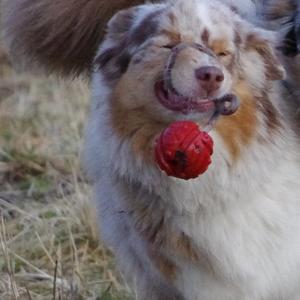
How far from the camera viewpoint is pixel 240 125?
117 inches

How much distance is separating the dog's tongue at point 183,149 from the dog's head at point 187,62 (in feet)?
0.18

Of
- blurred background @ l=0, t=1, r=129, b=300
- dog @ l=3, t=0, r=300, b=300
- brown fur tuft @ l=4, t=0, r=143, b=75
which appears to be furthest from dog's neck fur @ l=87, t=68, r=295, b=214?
blurred background @ l=0, t=1, r=129, b=300

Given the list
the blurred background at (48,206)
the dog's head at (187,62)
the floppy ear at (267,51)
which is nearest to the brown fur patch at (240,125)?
the dog's head at (187,62)

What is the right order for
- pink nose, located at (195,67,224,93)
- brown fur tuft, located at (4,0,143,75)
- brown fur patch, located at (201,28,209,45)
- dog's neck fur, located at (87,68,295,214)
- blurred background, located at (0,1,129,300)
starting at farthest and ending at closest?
blurred background, located at (0,1,129,300)
brown fur tuft, located at (4,0,143,75)
dog's neck fur, located at (87,68,295,214)
brown fur patch, located at (201,28,209,45)
pink nose, located at (195,67,224,93)

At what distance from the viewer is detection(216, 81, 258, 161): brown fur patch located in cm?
294

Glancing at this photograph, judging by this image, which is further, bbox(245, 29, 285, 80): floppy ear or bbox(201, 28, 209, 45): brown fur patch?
bbox(245, 29, 285, 80): floppy ear

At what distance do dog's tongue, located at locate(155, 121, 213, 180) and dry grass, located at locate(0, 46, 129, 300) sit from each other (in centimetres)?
99

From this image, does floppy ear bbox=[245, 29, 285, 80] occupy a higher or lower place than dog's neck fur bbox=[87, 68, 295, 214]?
higher

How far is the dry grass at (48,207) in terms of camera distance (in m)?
4.14

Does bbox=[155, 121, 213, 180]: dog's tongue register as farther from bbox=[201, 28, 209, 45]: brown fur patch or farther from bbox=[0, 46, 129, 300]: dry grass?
bbox=[0, 46, 129, 300]: dry grass

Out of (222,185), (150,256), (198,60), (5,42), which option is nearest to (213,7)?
(198,60)

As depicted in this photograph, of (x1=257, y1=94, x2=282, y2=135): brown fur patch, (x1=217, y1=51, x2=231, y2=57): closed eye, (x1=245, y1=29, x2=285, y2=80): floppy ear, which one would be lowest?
(x1=257, y1=94, x2=282, y2=135): brown fur patch

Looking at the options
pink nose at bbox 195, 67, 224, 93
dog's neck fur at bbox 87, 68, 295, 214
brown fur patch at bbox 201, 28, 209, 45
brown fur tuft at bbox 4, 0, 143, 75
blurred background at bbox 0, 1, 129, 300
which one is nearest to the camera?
pink nose at bbox 195, 67, 224, 93

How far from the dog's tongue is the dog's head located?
55mm
